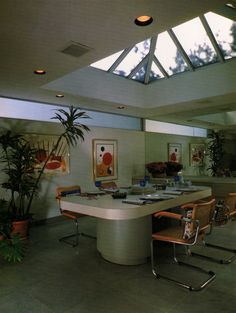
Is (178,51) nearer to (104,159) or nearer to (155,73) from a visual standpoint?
(155,73)

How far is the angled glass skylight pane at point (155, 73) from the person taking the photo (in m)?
5.14

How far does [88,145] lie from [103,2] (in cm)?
382

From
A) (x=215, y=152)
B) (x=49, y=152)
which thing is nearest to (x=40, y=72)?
(x=49, y=152)

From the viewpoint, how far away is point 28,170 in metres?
4.09

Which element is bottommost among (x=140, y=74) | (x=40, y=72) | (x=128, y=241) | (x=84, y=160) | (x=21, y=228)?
(x=21, y=228)

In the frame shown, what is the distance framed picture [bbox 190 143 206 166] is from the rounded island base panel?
4.85 meters

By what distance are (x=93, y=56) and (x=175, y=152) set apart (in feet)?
16.3

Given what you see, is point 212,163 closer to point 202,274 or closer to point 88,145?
point 88,145

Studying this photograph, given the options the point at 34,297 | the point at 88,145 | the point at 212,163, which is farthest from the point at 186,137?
the point at 34,297

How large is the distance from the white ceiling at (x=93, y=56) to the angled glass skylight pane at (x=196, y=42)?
0.18 m

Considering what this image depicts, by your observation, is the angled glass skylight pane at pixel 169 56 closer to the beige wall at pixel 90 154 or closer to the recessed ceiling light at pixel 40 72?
the beige wall at pixel 90 154

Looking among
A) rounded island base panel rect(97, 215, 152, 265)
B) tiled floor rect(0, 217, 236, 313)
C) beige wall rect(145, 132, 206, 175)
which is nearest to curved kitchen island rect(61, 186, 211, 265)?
rounded island base panel rect(97, 215, 152, 265)

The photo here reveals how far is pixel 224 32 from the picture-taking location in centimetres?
404

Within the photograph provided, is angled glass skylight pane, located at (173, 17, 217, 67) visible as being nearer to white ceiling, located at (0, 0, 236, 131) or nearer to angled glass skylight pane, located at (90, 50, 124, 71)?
white ceiling, located at (0, 0, 236, 131)
